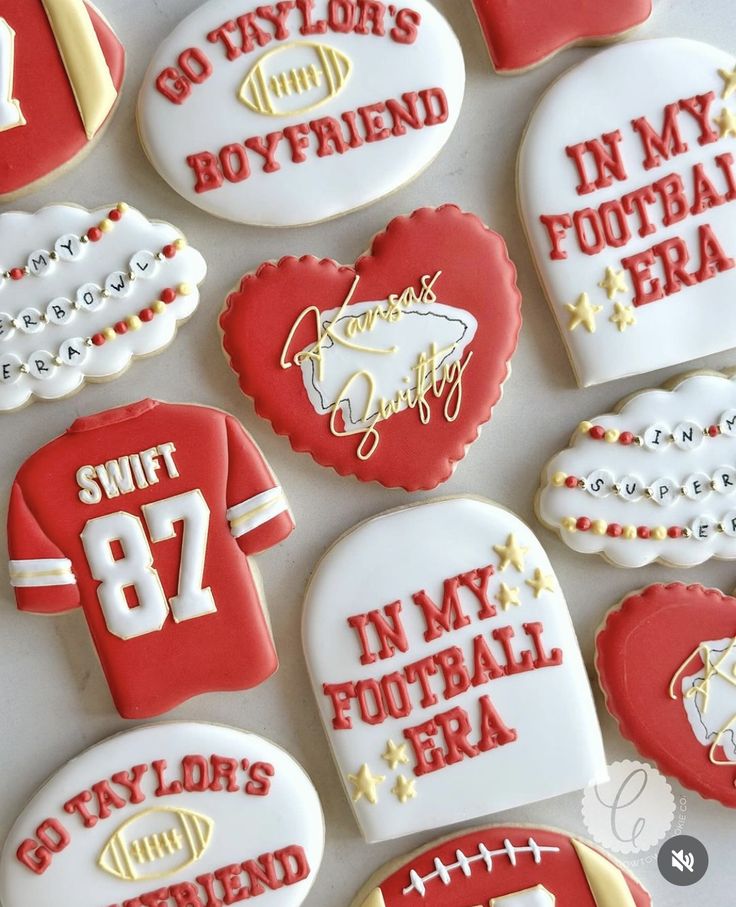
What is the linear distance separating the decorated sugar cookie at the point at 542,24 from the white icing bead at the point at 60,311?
542 millimetres

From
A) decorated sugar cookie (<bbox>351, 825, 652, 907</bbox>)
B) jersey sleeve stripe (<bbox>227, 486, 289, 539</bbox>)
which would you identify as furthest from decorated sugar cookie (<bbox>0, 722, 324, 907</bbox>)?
jersey sleeve stripe (<bbox>227, 486, 289, 539</bbox>)

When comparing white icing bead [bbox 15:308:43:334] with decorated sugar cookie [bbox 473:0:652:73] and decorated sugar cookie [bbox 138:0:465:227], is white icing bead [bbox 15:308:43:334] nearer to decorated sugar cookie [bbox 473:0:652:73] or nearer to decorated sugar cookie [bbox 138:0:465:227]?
decorated sugar cookie [bbox 138:0:465:227]

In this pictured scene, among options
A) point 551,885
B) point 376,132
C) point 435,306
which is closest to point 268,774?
point 551,885

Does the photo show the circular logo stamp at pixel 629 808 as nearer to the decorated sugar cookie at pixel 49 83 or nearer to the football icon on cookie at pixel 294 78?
the football icon on cookie at pixel 294 78

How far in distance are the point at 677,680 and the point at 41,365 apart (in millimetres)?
797

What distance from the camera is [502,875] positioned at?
106 cm

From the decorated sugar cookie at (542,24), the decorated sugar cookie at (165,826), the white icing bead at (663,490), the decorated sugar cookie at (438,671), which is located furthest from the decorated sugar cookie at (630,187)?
the decorated sugar cookie at (165,826)

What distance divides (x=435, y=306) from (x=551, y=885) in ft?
2.20

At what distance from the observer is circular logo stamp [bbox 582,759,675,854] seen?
1111 mm

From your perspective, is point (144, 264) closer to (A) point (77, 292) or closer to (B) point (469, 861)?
(A) point (77, 292)

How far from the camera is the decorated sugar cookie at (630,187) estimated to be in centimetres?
104

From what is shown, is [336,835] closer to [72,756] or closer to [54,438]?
[72,756]

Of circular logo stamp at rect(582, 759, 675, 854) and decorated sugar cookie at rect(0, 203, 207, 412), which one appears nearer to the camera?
decorated sugar cookie at rect(0, 203, 207, 412)

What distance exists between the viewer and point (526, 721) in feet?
3.44
